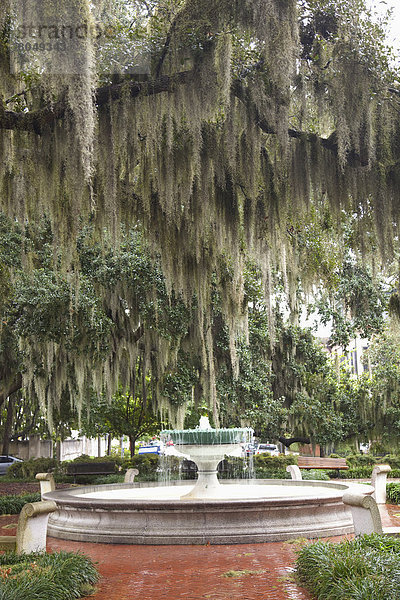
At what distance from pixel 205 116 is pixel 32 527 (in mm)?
4813

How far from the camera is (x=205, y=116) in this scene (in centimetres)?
695

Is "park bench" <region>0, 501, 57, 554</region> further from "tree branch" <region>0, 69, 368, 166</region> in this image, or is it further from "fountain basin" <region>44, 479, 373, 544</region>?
"tree branch" <region>0, 69, 368, 166</region>

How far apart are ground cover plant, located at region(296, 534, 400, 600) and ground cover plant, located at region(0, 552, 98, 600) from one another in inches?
72.6

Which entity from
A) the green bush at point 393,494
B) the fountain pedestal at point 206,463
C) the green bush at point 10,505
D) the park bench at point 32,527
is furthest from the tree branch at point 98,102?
the green bush at point 393,494

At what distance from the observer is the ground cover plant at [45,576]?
415 centimetres

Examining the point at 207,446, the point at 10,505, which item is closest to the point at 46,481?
the point at 10,505

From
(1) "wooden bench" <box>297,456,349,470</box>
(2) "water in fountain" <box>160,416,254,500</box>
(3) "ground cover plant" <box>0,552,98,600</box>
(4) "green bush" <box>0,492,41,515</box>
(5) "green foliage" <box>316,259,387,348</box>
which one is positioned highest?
(5) "green foliage" <box>316,259,387,348</box>

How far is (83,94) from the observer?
5801 mm

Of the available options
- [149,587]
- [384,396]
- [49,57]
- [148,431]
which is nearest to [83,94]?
[49,57]

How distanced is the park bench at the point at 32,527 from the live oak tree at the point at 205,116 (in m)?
3.24

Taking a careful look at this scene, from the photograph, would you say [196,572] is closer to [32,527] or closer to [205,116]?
[32,527]

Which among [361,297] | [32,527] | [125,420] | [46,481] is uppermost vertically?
[361,297]

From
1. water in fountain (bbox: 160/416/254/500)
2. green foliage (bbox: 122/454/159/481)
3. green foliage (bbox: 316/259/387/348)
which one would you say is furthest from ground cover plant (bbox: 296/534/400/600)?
green foliage (bbox: 122/454/159/481)

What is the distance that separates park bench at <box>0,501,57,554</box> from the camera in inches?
223
